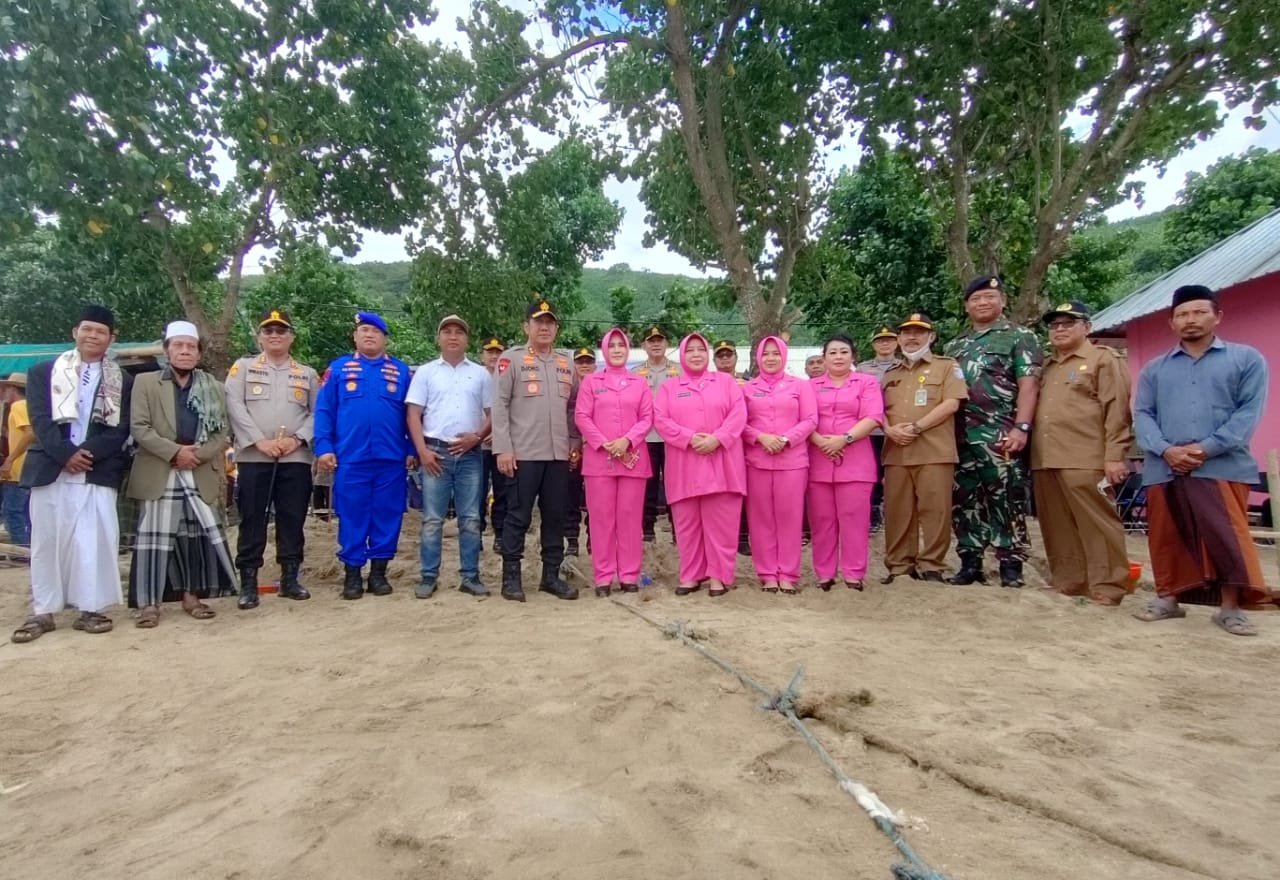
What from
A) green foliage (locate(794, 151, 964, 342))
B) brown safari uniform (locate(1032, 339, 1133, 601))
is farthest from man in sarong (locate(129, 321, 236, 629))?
green foliage (locate(794, 151, 964, 342))

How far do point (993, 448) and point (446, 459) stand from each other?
3330 mm

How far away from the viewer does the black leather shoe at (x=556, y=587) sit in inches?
197

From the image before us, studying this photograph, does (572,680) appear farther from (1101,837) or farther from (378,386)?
(378,386)

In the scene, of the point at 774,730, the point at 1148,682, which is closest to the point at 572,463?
the point at 774,730

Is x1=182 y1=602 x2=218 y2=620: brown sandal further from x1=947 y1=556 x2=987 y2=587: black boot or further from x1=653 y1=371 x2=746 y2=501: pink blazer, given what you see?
x1=947 y1=556 x2=987 y2=587: black boot

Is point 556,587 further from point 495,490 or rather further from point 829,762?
point 829,762

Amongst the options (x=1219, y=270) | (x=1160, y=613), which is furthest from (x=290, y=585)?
(x=1219, y=270)

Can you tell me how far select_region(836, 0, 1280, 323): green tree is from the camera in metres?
6.62

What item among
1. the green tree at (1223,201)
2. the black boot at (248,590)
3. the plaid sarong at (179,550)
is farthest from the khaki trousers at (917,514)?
the green tree at (1223,201)

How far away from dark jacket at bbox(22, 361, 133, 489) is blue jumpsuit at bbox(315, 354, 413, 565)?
3.40 ft

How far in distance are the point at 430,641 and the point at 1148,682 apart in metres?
3.10

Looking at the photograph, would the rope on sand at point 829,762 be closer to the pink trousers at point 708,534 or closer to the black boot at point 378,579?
the pink trousers at point 708,534

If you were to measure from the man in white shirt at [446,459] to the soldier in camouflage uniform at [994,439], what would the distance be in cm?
299

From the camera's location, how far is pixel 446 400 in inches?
202
